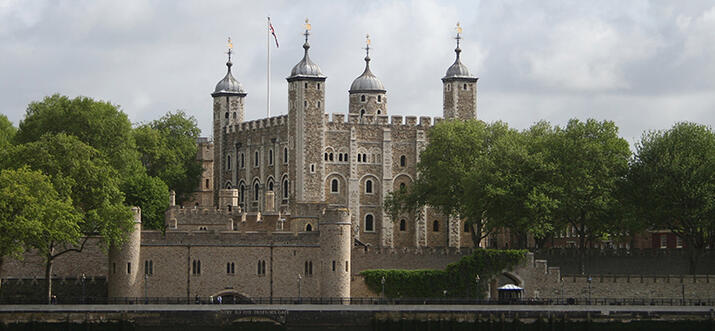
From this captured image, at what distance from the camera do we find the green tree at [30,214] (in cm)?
7888

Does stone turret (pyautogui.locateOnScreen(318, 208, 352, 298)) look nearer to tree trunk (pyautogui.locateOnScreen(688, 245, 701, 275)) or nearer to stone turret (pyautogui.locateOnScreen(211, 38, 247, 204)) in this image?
tree trunk (pyautogui.locateOnScreen(688, 245, 701, 275))

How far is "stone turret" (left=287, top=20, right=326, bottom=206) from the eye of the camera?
116 m

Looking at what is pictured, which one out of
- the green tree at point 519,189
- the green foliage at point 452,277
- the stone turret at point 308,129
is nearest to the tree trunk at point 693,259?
the green tree at point 519,189

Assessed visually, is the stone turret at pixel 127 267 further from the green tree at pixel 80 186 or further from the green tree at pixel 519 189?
the green tree at pixel 519 189

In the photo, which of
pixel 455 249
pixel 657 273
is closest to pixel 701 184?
pixel 657 273

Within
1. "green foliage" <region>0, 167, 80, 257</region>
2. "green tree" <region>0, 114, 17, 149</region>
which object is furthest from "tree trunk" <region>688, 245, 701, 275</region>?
"green tree" <region>0, 114, 17, 149</region>

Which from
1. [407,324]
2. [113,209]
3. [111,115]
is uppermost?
[111,115]

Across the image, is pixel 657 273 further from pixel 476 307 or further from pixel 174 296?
pixel 174 296

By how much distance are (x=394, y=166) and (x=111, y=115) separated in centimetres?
2370

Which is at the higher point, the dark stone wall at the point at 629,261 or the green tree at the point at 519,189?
the green tree at the point at 519,189

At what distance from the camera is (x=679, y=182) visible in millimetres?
93188

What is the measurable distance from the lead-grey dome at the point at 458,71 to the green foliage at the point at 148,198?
2747 cm

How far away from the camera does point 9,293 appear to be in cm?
8550

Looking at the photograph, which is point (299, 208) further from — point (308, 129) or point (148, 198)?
point (308, 129)
